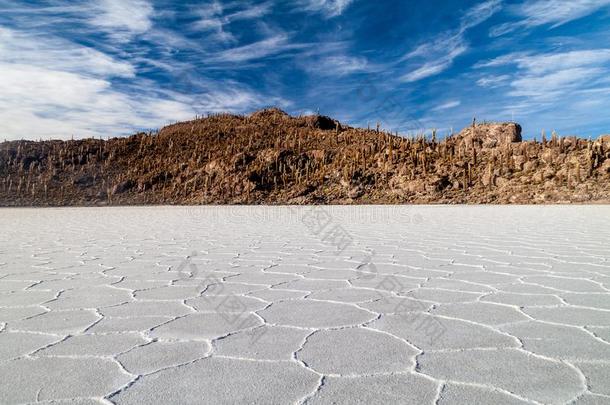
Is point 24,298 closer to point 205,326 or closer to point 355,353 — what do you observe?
point 205,326

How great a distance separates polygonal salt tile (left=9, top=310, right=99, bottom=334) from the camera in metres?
2.30

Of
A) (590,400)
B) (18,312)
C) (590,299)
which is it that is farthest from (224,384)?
(590,299)

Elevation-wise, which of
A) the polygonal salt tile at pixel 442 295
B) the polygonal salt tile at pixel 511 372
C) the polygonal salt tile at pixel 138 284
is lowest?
the polygonal salt tile at pixel 511 372

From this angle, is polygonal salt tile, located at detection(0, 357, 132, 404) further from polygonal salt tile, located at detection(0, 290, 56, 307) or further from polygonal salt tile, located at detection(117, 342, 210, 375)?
polygonal salt tile, located at detection(0, 290, 56, 307)

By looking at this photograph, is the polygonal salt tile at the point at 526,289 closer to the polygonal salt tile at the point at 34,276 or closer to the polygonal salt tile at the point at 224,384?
the polygonal salt tile at the point at 224,384

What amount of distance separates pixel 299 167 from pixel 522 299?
2957cm

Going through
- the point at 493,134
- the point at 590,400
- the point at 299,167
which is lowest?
the point at 590,400

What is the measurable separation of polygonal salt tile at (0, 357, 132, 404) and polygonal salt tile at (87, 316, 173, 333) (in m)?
0.41

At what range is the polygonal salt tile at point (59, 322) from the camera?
2.30 metres

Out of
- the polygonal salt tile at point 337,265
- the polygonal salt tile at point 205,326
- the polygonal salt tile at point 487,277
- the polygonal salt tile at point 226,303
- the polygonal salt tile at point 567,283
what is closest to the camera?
the polygonal salt tile at point 205,326

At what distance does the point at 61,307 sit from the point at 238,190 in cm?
2867

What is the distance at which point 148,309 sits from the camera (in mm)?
2709

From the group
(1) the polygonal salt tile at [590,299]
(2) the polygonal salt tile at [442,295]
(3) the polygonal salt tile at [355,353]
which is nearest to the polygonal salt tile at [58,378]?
(3) the polygonal salt tile at [355,353]

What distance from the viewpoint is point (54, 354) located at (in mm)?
1927
